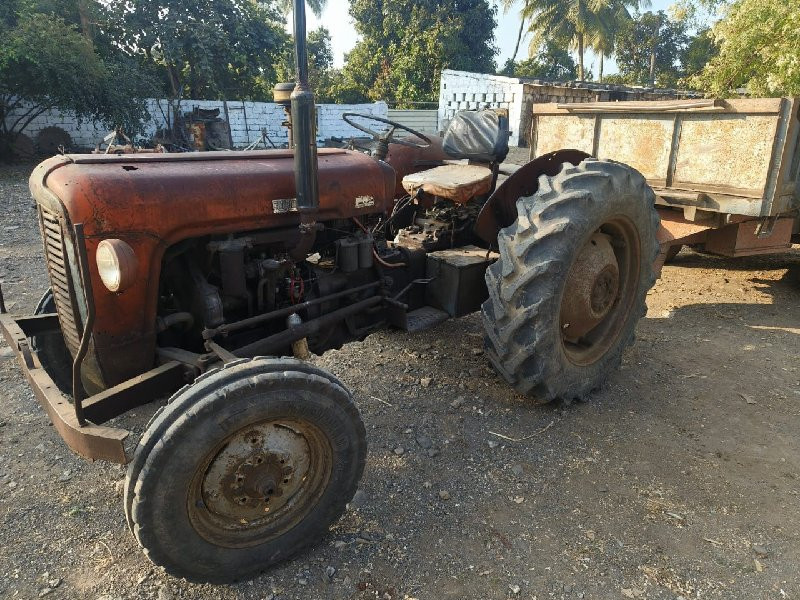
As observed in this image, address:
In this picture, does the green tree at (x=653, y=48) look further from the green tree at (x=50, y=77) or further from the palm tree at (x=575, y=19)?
the green tree at (x=50, y=77)

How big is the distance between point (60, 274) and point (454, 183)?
2287 mm

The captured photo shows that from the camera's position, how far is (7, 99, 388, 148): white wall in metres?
16.5

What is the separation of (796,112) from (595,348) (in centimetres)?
265

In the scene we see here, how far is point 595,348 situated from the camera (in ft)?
12.0

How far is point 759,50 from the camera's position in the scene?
10859 millimetres

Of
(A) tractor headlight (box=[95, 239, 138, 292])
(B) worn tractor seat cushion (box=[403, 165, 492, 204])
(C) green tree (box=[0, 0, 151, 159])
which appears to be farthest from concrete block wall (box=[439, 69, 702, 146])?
(A) tractor headlight (box=[95, 239, 138, 292])

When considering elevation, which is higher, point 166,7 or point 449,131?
point 166,7

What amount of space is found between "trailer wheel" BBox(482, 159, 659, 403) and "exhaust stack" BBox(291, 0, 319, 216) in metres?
1.08

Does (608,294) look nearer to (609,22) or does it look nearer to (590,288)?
(590,288)

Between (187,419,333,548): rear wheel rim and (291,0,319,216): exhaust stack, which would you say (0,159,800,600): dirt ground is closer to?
(187,419,333,548): rear wheel rim

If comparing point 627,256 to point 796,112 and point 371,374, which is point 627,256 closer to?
point 371,374

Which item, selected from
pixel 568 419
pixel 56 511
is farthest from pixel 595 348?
pixel 56 511

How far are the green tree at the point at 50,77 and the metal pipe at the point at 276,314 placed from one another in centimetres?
1403

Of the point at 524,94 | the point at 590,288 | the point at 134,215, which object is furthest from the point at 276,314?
the point at 524,94
